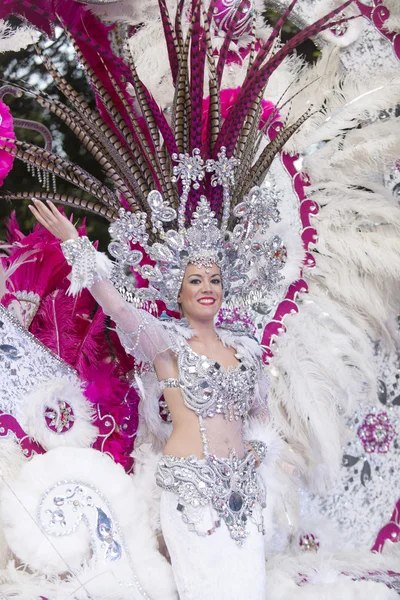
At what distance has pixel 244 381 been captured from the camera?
2789 millimetres

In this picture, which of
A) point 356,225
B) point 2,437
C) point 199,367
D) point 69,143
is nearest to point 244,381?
point 199,367

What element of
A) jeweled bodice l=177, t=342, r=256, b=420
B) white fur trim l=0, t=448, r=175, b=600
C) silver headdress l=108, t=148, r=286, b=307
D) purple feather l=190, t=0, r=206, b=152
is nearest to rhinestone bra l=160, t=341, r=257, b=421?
jeweled bodice l=177, t=342, r=256, b=420

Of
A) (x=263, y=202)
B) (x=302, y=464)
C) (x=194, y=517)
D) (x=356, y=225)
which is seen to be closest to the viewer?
(x=194, y=517)

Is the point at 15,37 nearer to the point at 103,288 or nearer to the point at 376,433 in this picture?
the point at 103,288

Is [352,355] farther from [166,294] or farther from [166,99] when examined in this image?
[166,99]

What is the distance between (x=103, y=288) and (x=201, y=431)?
0.60 metres

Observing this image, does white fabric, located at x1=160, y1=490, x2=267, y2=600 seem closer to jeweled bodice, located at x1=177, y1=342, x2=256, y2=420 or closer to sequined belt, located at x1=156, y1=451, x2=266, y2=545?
sequined belt, located at x1=156, y1=451, x2=266, y2=545

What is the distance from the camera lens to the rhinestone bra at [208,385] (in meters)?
2.69

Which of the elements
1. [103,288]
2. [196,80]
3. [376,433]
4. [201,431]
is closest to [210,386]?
[201,431]

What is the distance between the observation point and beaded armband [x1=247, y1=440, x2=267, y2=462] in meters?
2.90

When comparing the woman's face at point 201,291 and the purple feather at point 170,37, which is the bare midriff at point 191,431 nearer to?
the woman's face at point 201,291

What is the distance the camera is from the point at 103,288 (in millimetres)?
2564

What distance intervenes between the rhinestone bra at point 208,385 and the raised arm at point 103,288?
97mm

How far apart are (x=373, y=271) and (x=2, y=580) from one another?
2078 millimetres
